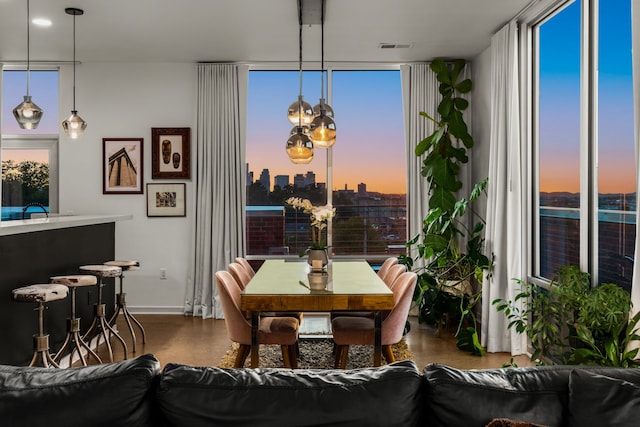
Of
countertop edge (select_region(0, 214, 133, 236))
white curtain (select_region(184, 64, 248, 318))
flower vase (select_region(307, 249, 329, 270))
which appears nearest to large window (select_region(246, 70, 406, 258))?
white curtain (select_region(184, 64, 248, 318))

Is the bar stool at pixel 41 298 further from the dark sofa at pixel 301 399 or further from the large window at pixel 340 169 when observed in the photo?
the large window at pixel 340 169

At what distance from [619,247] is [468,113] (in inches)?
121

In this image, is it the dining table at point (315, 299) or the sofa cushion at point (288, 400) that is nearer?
the sofa cushion at point (288, 400)

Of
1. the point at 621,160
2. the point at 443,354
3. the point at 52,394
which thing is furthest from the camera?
the point at 443,354

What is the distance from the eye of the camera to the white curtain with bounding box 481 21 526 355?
473cm

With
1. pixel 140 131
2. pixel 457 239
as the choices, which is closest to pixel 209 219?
pixel 140 131

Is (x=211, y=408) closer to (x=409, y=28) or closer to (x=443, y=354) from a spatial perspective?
(x=443, y=354)

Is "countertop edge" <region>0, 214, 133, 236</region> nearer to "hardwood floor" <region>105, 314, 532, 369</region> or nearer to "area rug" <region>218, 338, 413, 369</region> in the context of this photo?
"hardwood floor" <region>105, 314, 532, 369</region>

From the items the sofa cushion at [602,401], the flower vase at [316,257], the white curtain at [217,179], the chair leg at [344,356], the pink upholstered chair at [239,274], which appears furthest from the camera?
the white curtain at [217,179]

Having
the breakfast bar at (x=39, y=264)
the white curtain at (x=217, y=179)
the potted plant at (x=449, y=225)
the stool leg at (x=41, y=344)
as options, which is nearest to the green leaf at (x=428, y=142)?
the potted plant at (x=449, y=225)

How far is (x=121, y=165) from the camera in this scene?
21.3ft

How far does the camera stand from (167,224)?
21.4 feet

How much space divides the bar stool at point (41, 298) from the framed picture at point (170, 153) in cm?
280

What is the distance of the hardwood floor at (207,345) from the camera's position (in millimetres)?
4656
